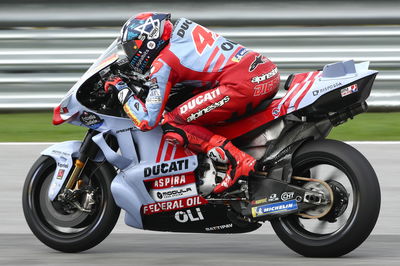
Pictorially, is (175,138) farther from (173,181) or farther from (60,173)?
(60,173)

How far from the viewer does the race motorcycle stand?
5.64 metres

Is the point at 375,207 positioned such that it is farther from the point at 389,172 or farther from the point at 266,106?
the point at 389,172

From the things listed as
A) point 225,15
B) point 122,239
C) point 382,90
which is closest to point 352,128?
point 382,90

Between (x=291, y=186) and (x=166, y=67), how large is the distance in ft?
3.39

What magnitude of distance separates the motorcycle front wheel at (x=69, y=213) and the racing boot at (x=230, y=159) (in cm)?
73

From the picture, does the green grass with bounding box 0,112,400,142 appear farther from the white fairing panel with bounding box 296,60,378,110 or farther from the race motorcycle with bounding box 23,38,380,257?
the white fairing panel with bounding box 296,60,378,110

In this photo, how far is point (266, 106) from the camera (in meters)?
5.86

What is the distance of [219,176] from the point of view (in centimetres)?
595

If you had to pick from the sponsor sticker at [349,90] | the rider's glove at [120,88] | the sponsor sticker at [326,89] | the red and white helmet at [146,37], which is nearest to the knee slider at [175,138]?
the rider's glove at [120,88]

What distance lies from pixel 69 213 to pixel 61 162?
1.09 feet

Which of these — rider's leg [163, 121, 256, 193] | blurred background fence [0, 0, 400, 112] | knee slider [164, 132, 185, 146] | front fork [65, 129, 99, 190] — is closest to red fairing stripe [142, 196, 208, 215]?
rider's leg [163, 121, 256, 193]

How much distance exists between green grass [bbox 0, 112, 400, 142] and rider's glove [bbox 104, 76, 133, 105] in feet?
13.2

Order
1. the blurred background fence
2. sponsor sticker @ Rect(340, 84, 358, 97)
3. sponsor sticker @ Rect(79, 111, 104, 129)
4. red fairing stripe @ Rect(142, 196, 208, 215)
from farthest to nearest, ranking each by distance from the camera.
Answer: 1. the blurred background fence
2. sponsor sticker @ Rect(79, 111, 104, 129)
3. red fairing stripe @ Rect(142, 196, 208, 215)
4. sponsor sticker @ Rect(340, 84, 358, 97)

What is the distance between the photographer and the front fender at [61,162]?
6105mm
